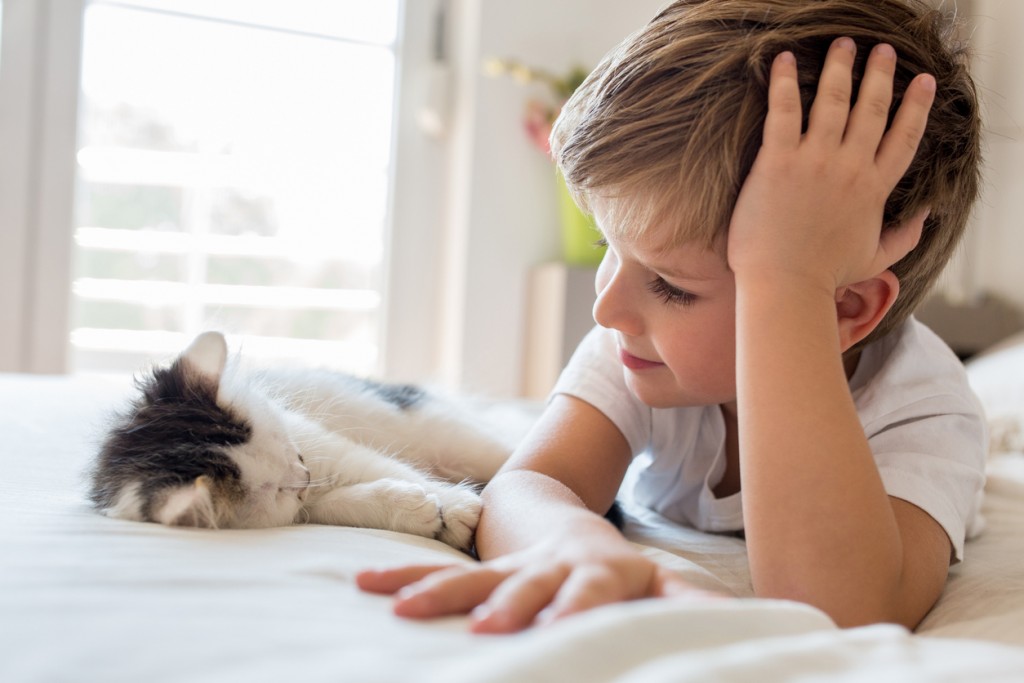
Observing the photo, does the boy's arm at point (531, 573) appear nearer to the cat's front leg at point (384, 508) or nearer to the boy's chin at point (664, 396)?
the cat's front leg at point (384, 508)

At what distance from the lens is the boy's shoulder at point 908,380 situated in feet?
2.87

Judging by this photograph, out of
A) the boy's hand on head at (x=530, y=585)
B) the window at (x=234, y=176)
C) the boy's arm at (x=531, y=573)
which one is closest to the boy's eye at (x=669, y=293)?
the boy's arm at (x=531, y=573)

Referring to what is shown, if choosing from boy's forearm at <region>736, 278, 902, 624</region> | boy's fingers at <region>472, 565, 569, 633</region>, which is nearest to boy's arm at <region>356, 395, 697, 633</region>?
boy's fingers at <region>472, 565, 569, 633</region>

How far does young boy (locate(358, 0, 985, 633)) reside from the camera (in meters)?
0.65

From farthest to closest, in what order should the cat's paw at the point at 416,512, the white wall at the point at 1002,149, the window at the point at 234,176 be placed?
the window at the point at 234,176 < the white wall at the point at 1002,149 < the cat's paw at the point at 416,512

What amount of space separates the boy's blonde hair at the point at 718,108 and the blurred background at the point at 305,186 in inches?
80.5

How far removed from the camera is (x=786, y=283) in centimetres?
72

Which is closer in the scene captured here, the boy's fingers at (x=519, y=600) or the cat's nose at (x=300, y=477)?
the boy's fingers at (x=519, y=600)

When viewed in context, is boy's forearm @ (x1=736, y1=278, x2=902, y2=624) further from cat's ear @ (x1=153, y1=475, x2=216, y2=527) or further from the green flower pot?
the green flower pot

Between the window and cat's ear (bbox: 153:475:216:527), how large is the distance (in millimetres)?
2164

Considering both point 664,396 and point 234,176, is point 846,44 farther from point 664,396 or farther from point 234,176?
point 234,176

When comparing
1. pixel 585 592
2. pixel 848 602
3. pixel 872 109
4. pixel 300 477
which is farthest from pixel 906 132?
pixel 300 477

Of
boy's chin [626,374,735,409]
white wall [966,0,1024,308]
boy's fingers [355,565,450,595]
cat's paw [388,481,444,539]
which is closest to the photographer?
boy's fingers [355,565,450,595]

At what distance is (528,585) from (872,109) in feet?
1.64
